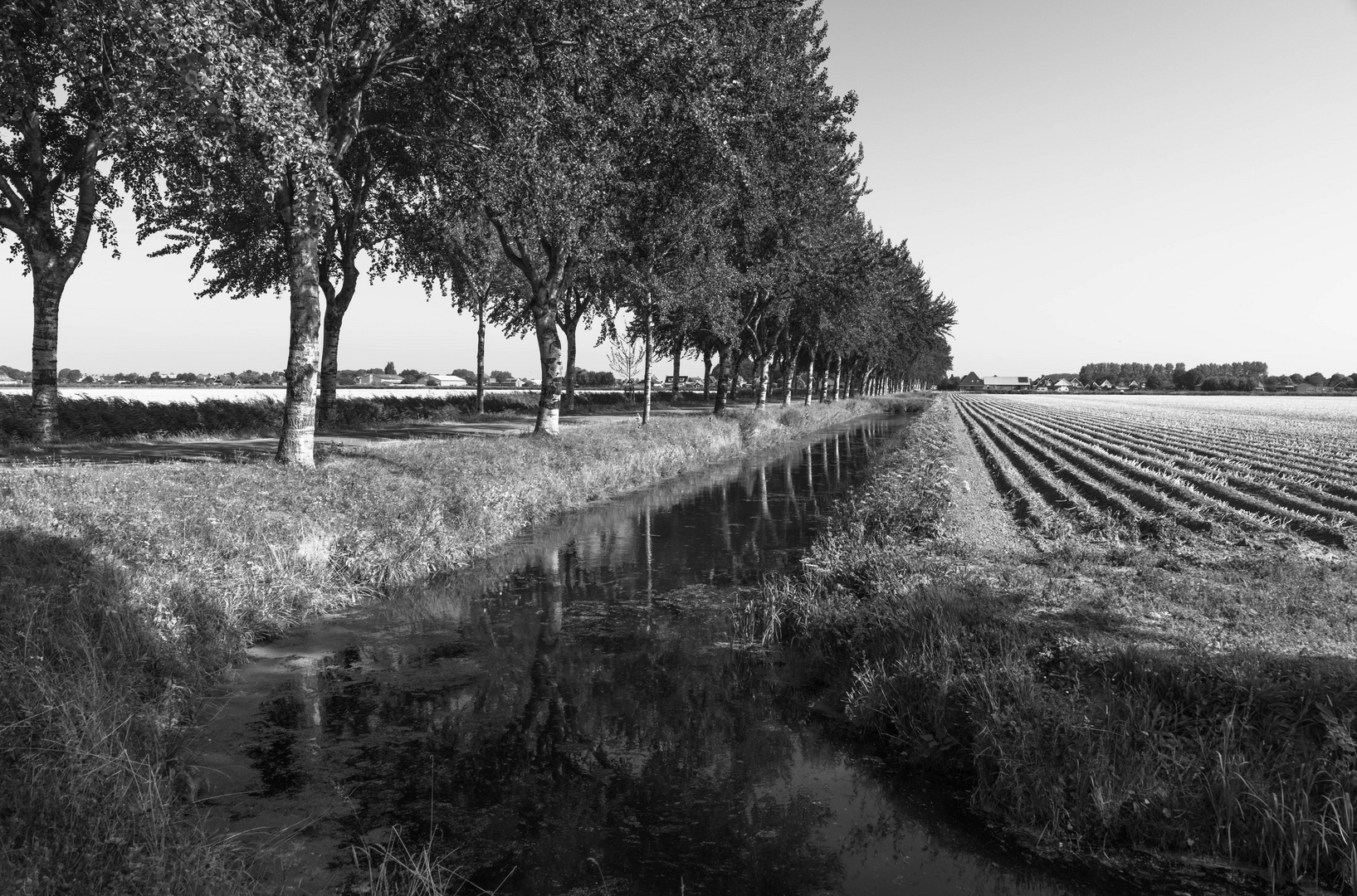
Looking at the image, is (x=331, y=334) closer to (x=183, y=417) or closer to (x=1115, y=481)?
(x=183, y=417)

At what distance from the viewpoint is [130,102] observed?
11.9m

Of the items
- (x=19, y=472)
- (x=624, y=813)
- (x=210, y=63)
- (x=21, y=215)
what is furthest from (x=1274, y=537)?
(x=21, y=215)

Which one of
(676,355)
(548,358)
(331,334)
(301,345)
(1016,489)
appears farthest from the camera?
(676,355)

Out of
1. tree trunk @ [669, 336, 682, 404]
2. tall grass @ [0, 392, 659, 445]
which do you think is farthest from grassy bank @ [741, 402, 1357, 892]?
tree trunk @ [669, 336, 682, 404]

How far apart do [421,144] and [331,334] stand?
11.9 meters

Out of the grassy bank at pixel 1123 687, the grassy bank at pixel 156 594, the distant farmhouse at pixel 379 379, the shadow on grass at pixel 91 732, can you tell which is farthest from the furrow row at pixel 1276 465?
the distant farmhouse at pixel 379 379

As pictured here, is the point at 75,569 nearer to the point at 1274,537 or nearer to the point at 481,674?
the point at 481,674

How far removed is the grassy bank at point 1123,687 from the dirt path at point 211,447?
12834 millimetres

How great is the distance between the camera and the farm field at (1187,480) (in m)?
14.9

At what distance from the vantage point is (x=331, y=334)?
95.6 ft

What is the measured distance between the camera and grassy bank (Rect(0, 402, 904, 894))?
16.8ft

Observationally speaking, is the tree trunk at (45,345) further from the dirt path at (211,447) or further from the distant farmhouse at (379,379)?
the distant farmhouse at (379,379)

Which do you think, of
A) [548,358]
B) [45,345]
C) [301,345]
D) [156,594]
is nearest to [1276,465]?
[548,358]

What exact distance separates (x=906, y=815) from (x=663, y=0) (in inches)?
668
